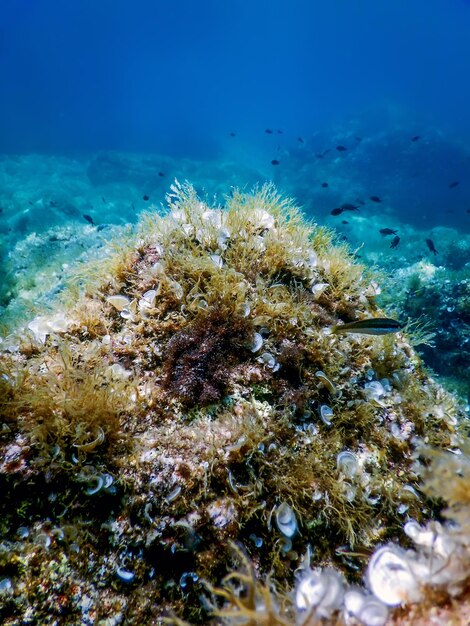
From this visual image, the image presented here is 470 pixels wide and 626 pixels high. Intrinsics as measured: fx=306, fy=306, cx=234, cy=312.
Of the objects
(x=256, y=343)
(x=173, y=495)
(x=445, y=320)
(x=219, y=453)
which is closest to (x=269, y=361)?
(x=256, y=343)

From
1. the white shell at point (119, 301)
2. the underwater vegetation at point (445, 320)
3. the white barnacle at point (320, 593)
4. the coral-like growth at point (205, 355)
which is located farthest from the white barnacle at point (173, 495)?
the underwater vegetation at point (445, 320)

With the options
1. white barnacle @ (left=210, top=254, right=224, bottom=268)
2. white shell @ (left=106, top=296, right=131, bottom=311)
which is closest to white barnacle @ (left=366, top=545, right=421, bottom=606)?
white barnacle @ (left=210, top=254, right=224, bottom=268)

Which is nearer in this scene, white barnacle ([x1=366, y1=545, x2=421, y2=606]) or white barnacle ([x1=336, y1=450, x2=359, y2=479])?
white barnacle ([x1=366, y1=545, x2=421, y2=606])

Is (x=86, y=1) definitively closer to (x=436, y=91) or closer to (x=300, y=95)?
(x=300, y=95)

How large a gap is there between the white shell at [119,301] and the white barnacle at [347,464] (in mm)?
2444

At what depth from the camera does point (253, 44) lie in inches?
6339

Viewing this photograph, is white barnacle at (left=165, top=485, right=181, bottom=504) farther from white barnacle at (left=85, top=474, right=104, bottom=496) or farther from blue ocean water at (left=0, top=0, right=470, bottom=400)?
blue ocean water at (left=0, top=0, right=470, bottom=400)

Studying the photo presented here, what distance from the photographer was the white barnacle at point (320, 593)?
1.48 metres

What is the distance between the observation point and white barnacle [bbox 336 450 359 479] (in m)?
2.42

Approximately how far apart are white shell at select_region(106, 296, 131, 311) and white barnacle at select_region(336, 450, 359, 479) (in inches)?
96.2

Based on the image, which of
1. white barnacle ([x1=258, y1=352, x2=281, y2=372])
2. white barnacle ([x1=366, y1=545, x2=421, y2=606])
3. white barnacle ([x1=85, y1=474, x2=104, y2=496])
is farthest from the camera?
white barnacle ([x1=258, y1=352, x2=281, y2=372])

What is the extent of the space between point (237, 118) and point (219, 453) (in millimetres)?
139028

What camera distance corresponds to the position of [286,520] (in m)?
2.12

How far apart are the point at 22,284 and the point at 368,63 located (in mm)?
182518
